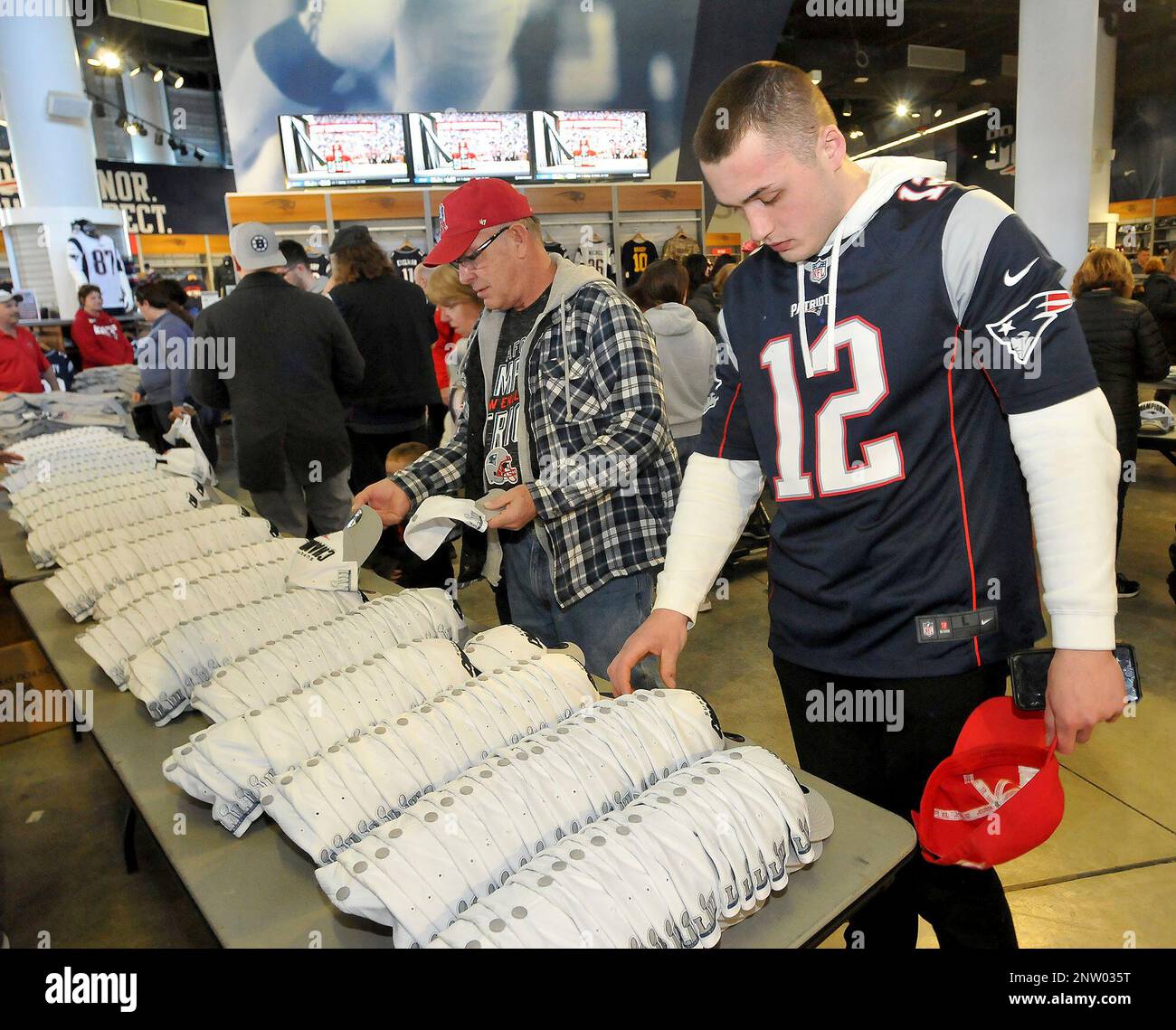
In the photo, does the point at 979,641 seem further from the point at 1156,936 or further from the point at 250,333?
the point at 250,333

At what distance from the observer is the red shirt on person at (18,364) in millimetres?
5070

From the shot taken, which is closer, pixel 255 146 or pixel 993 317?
pixel 993 317

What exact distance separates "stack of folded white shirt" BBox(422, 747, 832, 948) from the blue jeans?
2.84ft

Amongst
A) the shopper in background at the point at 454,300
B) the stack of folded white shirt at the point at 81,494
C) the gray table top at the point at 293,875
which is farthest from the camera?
the shopper in background at the point at 454,300

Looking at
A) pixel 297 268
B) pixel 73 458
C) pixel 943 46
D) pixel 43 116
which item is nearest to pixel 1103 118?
pixel 943 46

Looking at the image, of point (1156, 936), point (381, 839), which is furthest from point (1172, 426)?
point (381, 839)

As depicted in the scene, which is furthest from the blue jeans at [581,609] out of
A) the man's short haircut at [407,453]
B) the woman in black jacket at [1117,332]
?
the woman in black jacket at [1117,332]

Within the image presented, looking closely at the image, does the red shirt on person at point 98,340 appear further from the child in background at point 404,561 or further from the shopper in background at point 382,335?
the child in background at point 404,561

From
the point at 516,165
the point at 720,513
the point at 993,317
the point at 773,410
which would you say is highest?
the point at 516,165

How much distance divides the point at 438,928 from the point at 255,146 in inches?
407

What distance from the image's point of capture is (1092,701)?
3.65ft

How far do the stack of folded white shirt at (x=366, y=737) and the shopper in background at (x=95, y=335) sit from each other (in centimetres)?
680

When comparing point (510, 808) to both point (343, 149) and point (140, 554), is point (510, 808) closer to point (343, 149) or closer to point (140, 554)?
point (140, 554)

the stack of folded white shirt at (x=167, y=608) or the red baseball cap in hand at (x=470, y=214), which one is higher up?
the red baseball cap in hand at (x=470, y=214)
